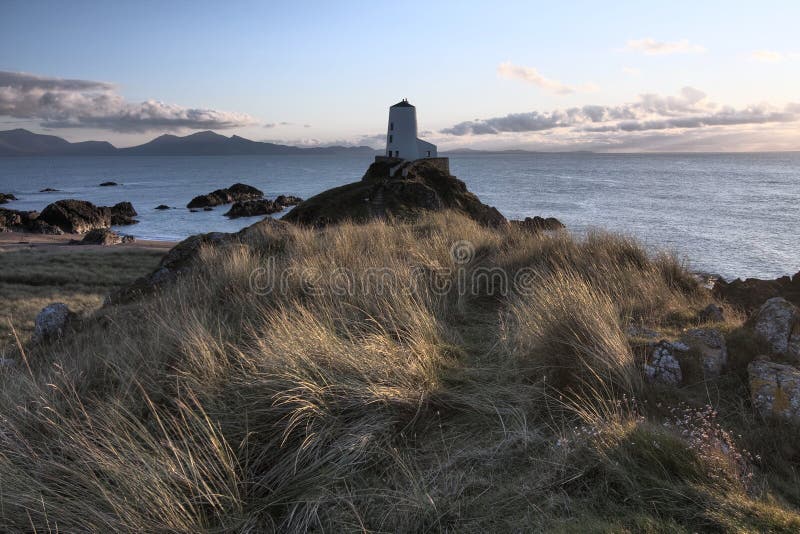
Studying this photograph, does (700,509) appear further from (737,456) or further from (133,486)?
(133,486)

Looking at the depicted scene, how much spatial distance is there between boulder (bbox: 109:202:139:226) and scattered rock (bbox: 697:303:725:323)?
203ft

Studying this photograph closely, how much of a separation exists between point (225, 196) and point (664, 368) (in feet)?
256

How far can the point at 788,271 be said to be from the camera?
65.3ft

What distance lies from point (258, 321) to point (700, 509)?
13.8 feet

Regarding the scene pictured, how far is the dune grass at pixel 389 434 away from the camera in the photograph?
240cm

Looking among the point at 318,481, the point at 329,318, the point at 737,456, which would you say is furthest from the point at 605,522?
the point at 329,318

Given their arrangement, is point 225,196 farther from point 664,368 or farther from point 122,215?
point 664,368

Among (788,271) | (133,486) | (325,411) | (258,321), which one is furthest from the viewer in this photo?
(788,271)

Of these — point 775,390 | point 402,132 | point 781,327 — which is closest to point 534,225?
point 781,327

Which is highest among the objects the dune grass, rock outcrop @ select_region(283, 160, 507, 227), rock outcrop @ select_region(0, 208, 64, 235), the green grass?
rock outcrop @ select_region(283, 160, 507, 227)

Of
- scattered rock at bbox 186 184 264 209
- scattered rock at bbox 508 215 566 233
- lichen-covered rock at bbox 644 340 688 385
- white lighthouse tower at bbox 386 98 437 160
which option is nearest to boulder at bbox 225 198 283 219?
scattered rock at bbox 186 184 264 209

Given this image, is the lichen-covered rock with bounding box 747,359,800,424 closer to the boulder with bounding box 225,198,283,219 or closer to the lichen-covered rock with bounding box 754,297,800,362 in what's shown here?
the lichen-covered rock with bounding box 754,297,800,362

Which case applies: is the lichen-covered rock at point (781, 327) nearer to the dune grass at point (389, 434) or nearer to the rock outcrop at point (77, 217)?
the dune grass at point (389, 434)

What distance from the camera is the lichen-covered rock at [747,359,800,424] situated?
125 inches
